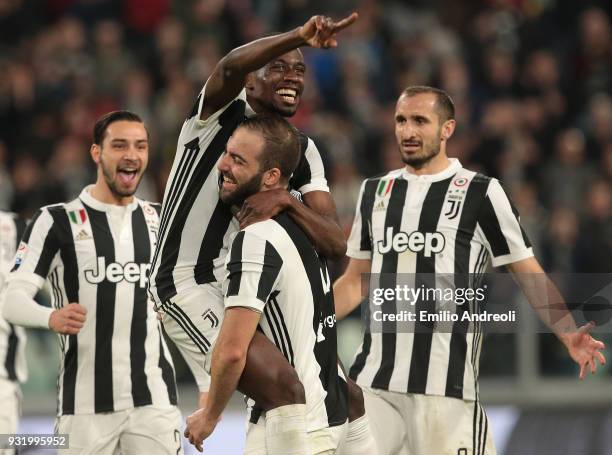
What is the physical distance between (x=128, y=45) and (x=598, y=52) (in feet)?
17.3

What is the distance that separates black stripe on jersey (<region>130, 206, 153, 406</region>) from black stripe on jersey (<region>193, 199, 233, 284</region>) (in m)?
1.24

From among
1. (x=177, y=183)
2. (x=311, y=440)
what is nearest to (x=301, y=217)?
(x=177, y=183)

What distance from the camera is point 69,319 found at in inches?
237

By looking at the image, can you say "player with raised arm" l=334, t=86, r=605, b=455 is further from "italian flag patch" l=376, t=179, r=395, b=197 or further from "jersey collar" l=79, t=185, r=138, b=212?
"jersey collar" l=79, t=185, r=138, b=212

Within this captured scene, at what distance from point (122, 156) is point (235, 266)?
1.95m

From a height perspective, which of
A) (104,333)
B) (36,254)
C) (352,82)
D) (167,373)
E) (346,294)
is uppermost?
(352,82)

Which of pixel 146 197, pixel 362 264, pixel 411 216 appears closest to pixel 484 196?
pixel 411 216

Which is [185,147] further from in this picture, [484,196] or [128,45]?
[128,45]

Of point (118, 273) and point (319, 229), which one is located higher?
point (319, 229)

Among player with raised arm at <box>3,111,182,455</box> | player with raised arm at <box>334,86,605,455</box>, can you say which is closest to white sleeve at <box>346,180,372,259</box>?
player with raised arm at <box>334,86,605,455</box>

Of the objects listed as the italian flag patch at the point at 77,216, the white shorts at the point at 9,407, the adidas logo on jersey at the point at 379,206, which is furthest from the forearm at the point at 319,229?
the white shorts at the point at 9,407

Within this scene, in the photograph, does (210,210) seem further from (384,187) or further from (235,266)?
(384,187)

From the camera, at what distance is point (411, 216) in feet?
21.0

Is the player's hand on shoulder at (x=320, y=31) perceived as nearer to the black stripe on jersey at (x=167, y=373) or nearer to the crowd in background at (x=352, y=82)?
the black stripe on jersey at (x=167, y=373)
